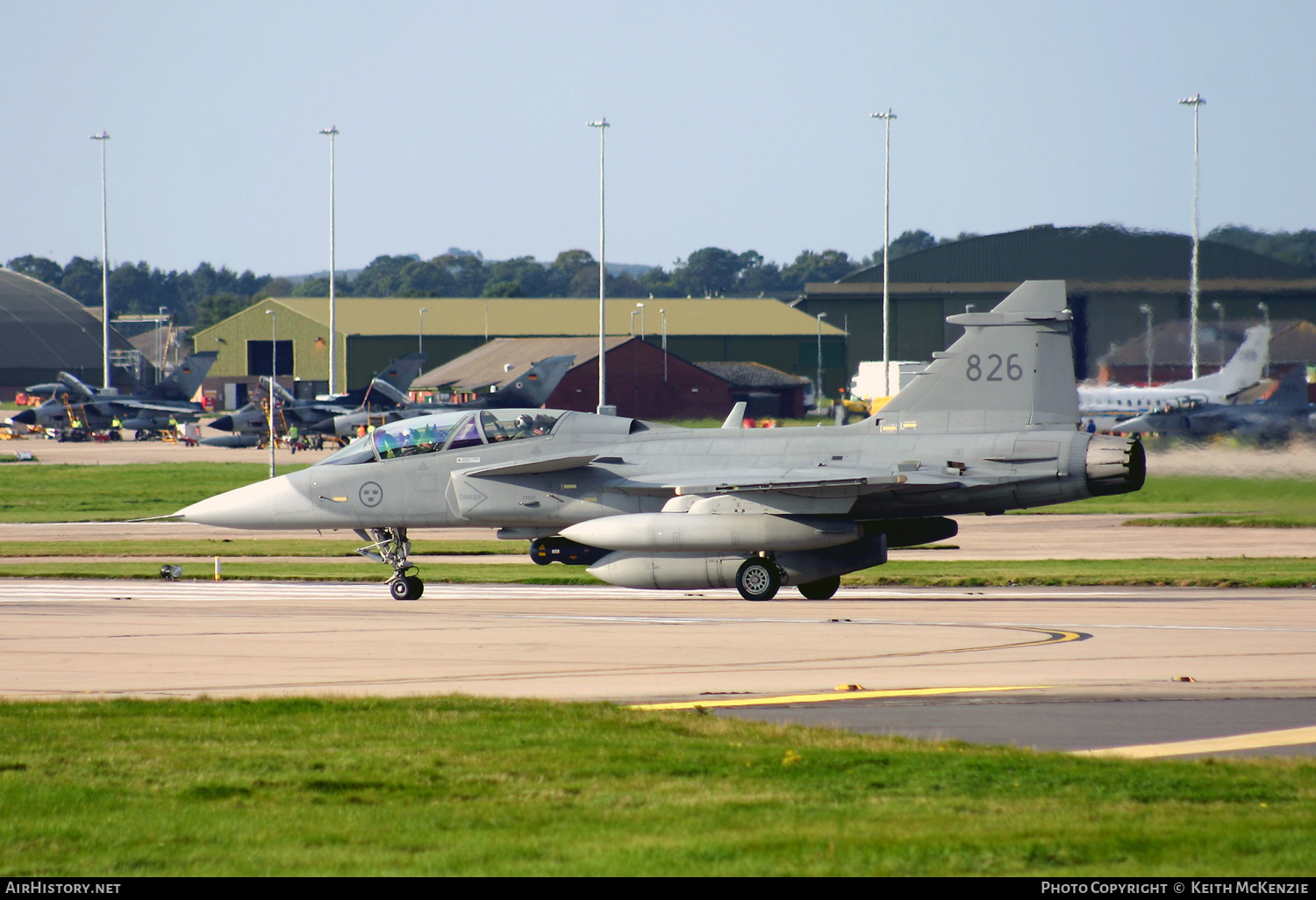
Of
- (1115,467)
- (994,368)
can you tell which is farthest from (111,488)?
(1115,467)

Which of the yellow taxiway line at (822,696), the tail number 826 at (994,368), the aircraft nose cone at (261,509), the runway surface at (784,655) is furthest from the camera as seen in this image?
the aircraft nose cone at (261,509)

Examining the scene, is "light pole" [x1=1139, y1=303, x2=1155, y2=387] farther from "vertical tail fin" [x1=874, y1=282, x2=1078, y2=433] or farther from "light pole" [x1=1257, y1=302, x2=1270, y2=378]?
"vertical tail fin" [x1=874, y1=282, x2=1078, y2=433]

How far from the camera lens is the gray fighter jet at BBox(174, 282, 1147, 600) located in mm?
20500

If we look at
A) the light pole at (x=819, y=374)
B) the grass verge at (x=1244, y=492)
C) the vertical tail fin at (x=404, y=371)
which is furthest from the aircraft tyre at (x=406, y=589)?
the light pole at (x=819, y=374)

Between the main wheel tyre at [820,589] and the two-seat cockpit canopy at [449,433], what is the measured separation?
4.91 meters

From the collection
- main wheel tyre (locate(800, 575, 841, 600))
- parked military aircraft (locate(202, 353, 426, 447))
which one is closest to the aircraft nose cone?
main wheel tyre (locate(800, 575, 841, 600))

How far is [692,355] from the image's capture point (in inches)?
4749

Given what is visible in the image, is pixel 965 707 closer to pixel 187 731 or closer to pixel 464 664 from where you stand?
pixel 464 664

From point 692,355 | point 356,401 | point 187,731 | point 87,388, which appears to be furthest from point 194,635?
point 692,355

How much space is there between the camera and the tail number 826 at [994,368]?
21.0m

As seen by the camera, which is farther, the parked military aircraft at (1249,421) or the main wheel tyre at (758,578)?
the parked military aircraft at (1249,421)

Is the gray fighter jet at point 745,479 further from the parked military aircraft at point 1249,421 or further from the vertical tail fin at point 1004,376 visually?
the parked military aircraft at point 1249,421

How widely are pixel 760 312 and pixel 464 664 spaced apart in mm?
112255
